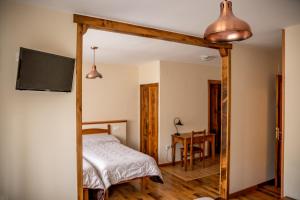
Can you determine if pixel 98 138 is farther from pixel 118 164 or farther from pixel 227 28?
pixel 227 28

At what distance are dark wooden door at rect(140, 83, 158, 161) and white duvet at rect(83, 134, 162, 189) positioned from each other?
45.8 inches

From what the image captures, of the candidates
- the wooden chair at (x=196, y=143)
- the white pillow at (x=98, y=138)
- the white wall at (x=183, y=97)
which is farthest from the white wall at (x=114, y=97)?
the wooden chair at (x=196, y=143)

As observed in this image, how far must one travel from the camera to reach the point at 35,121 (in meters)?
2.00

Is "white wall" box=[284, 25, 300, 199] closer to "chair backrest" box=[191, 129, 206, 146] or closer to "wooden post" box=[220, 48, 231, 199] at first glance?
"wooden post" box=[220, 48, 231, 199]

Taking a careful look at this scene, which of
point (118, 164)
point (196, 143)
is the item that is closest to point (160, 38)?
point (118, 164)

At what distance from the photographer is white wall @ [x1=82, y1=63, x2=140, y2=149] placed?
508 centimetres

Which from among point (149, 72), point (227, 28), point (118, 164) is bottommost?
point (118, 164)

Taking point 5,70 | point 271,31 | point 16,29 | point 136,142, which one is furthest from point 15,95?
point 136,142

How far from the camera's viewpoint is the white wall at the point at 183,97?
5.03m

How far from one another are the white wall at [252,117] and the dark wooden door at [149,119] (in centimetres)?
208

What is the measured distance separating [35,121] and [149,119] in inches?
142

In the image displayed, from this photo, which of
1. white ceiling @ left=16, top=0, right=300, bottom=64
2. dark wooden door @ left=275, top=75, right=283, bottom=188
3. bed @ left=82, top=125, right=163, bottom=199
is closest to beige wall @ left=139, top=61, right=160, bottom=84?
bed @ left=82, top=125, right=163, bottom=199

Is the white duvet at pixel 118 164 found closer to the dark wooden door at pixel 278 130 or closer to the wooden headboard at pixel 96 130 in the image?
the wooden headboard at pixel 96 130

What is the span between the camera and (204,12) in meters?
2.18
